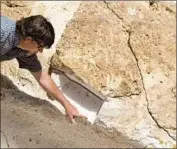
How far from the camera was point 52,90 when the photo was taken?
2.11m

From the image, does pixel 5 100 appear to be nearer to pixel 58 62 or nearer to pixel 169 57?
pixel 58 62

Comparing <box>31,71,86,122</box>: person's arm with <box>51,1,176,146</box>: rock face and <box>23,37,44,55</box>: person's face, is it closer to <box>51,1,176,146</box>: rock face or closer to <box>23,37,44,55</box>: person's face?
<box>51,1,176,146</box>: rock face

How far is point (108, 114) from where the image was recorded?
2.21 m

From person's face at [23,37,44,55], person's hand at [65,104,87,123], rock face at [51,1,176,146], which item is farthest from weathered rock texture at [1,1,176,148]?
person's face at [23,37,44,55]

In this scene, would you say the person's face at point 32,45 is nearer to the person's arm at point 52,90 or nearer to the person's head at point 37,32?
the person's head at point 37,32

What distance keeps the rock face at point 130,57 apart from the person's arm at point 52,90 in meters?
0.14

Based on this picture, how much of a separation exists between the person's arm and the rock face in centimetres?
14

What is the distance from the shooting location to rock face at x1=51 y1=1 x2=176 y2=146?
2213 mm

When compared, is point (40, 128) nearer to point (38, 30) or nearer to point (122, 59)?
point (122, 59)

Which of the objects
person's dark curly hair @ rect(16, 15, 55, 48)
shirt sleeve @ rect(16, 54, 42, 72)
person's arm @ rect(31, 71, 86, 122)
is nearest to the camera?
person's dark curly hair @ rect(16, 15, 55, 48)

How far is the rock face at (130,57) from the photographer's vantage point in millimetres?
2213

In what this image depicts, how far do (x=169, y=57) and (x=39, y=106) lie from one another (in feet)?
1.98

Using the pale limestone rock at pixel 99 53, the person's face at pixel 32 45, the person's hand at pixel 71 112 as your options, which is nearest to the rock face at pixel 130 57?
the pale limestone rock at pixel 99 53

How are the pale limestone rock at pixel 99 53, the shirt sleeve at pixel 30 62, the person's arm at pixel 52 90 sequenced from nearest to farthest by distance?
1. the shirt sleeve at pixel 30 62
2. the person's arm at pixel 52 90
3. the pale limestone rock at pixel 99 53
